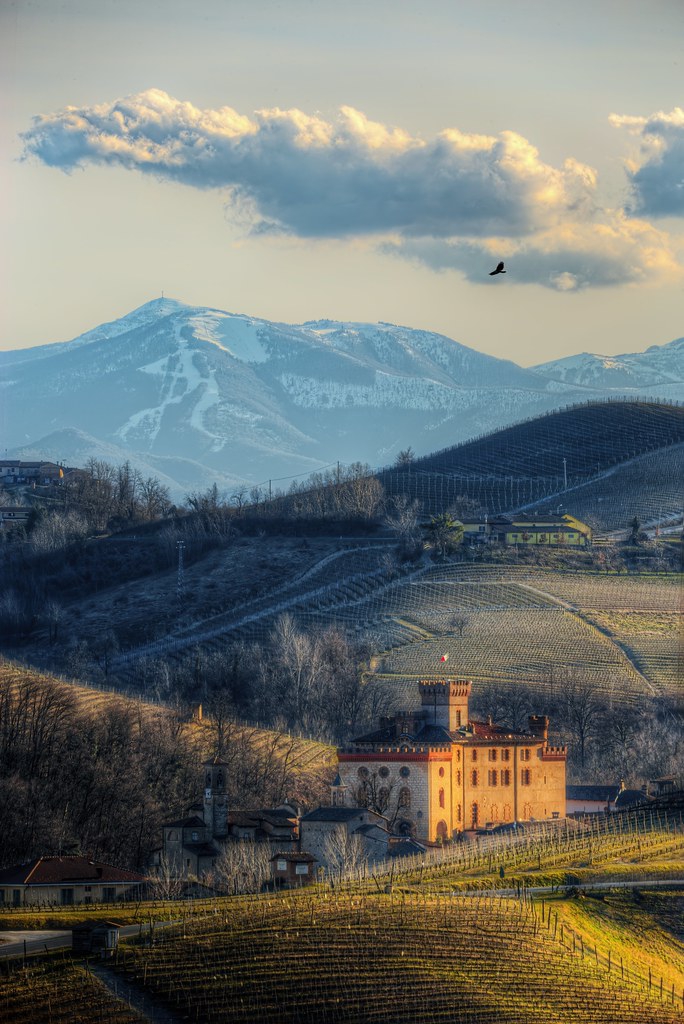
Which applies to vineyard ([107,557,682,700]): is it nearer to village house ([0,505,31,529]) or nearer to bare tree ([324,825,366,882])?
village house ([0,505,31,529])

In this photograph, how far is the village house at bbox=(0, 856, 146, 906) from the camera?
5903 cm

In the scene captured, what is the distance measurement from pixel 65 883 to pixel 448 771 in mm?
18863

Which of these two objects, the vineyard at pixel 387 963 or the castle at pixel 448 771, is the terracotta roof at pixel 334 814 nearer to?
the vineyard at pixel 387 963

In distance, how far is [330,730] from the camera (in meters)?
93.1

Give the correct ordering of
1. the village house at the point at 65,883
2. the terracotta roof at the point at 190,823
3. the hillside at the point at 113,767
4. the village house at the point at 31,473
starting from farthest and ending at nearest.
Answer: the village house at the point at 31,473 → the hillside at the point at 113,767 → the terracotta roof at the point at 190,823 → the village house at the point at 65,883

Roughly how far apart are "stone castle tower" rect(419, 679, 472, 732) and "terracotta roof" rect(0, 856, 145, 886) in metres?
20.0

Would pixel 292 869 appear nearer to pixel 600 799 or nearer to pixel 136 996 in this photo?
pixel 136 996

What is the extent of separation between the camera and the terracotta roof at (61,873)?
59500 millimetres

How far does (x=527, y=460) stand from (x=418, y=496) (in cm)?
1428

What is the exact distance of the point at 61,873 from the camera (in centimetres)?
5997

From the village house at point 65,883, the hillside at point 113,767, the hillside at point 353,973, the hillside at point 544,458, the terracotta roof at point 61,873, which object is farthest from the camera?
the hillside at point 544,458

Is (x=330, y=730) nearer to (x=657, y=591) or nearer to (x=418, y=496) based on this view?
(x=657, y=591)

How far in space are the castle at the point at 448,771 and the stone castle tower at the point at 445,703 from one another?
0.11 ft

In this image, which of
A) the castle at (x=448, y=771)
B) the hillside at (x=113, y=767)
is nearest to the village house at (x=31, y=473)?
the hillside at (x=113, y=767)
